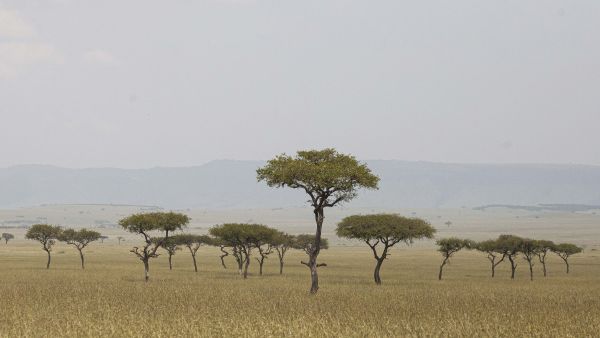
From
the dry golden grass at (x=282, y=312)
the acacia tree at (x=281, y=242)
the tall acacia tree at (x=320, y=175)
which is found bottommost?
the dry golden grass at (x=282, y=312)

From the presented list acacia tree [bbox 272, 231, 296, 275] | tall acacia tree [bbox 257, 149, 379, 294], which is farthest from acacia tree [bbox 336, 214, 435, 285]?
tall acacia tree [bbox 257, 149, 379, 294]

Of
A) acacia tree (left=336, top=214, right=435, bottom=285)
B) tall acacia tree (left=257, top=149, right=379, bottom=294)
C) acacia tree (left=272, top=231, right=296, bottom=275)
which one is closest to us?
tall acacia tree (left=257, top=149, right=379, bottom=294)

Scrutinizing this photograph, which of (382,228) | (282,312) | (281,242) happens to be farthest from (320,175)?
(281,242)

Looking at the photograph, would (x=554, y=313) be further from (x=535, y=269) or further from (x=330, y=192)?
(x=535, y=269)

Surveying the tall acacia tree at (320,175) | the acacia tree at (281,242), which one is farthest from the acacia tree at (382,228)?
the tall acacia tree at (320,175)

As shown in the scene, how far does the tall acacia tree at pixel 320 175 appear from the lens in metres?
45.1

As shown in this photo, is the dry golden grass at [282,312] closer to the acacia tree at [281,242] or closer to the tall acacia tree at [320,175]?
the tall acacia tree at [320,175]

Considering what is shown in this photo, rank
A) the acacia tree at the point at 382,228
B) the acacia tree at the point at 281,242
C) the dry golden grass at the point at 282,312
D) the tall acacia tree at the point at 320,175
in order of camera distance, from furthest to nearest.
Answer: the acacia tree at the point at 281,242 < the acacia tree at the point at 382,228 < the tall acacia tree at the point at 320,175 < the dry golden grass at the point at 282,312

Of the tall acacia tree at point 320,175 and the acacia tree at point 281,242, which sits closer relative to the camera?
the tall acacia tree at point 320,175

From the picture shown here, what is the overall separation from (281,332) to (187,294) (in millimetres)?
21152

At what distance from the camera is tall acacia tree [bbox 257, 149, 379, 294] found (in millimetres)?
45094

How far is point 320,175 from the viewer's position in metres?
44.6

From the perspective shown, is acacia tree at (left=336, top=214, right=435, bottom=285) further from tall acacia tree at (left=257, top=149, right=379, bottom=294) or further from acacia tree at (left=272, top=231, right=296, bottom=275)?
tall acacia tree at (left=257, top=149, right=379, bottom=294)

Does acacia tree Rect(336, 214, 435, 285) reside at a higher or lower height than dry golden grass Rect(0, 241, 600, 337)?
higher
